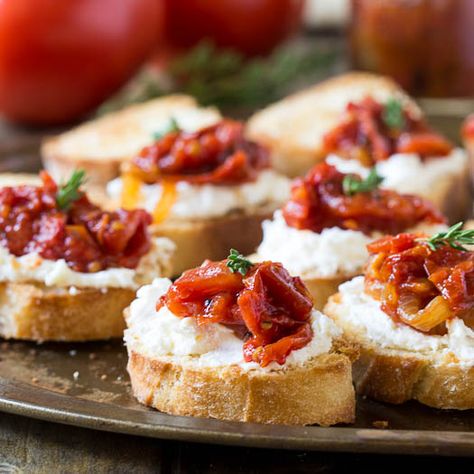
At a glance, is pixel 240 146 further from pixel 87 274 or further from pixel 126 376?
pixel 126 376

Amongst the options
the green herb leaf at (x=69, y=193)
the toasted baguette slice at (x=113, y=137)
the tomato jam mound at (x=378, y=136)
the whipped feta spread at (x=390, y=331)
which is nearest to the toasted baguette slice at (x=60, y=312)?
the green herb leaf at (x=69, y=193)

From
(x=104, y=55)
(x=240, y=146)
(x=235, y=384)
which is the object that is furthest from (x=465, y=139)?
(x=235, y=384)

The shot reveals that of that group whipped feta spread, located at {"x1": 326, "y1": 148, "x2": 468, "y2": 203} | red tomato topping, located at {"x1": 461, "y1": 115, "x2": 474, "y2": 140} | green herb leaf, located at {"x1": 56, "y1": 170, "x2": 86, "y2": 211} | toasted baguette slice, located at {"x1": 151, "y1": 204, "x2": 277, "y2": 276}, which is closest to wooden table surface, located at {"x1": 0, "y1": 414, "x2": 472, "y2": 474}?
green herb leaf, located at {"x1": 56, "y1": 170, "x2": 86, "y2": 211}

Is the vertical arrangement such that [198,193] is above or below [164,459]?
above

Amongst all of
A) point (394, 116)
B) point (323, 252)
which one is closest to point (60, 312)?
point (323, 252)

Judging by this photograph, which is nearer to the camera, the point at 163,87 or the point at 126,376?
the point at 126,376

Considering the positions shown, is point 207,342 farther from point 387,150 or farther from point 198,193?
point 387,150

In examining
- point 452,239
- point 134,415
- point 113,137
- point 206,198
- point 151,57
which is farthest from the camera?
point 151,57
